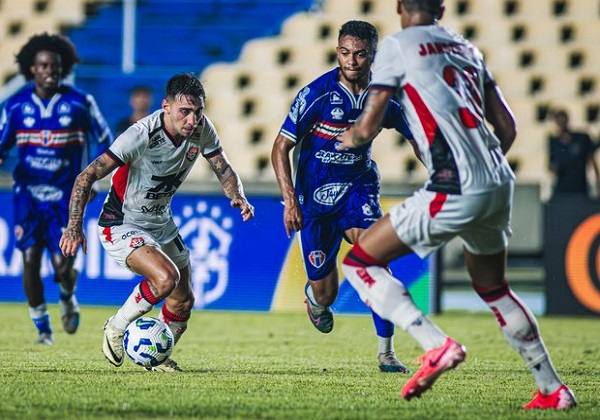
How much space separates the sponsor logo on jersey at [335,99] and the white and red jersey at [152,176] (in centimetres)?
79

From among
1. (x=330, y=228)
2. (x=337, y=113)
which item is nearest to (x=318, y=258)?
(x=330, y=228)

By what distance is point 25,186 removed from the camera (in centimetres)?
900

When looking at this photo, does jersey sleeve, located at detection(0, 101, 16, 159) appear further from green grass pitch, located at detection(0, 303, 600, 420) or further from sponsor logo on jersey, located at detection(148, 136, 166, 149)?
sponsor logo on jersey, located at detection(148, 136, 166, 149)

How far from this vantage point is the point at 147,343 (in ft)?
21.0

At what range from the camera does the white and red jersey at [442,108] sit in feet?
16.4

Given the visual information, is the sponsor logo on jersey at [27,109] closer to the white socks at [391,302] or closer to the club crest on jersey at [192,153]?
the club crest on jersey at [192,153]

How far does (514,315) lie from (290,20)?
12.4 m

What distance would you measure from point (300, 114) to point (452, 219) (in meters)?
2.18

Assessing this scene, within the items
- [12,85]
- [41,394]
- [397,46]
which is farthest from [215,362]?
[12,85]

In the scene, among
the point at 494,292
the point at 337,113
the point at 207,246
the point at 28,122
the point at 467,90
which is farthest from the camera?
the point at 207,246

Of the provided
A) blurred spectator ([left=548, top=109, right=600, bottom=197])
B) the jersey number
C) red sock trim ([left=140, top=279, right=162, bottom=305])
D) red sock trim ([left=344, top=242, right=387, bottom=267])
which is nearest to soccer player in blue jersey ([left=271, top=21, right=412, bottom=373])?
red sock trim ([left=140, top=279, right=162, bottom=305])

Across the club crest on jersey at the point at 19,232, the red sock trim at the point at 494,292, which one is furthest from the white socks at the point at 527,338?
the club crest on jersey at the point at 19,232

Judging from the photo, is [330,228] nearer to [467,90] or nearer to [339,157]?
[339,157]

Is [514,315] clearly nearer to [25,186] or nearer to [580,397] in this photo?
[580,397]
